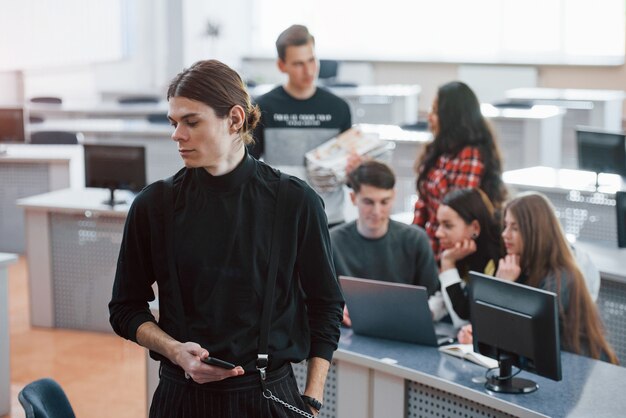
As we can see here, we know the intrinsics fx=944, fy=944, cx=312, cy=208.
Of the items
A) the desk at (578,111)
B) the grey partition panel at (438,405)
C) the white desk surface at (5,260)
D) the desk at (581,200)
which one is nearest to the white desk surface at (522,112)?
the desk at (578,111)

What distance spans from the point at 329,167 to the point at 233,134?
2197 millimetres

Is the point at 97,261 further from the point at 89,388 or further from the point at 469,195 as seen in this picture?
the point at 469,195

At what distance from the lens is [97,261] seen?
6023 mm

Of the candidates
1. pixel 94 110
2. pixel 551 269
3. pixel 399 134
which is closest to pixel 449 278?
pixel 551 269

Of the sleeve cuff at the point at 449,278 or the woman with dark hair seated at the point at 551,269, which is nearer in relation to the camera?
the woman with dark hair seated at the point at 551,269

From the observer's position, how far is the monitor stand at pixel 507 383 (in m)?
3.03

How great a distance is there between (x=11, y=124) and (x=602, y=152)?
4825 mm

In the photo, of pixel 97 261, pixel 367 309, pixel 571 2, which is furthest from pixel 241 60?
pixel 367 309

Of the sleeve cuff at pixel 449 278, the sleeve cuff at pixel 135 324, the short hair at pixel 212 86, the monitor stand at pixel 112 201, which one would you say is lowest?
the sleeve cuff at pixel 449 278

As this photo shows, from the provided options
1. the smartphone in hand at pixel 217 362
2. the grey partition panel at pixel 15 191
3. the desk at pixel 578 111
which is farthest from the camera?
the desk at pixel 578 111

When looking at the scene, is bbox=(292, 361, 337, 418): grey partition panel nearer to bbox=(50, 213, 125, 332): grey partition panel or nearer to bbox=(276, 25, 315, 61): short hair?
bbox=(276, 25, 315, 61): short hair

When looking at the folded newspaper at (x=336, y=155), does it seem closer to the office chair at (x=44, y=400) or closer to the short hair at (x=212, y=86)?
the office chair at (x=44, y=400)

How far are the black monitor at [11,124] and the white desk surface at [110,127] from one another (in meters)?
1.32

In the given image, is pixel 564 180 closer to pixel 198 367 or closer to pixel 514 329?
pixel 514 329
